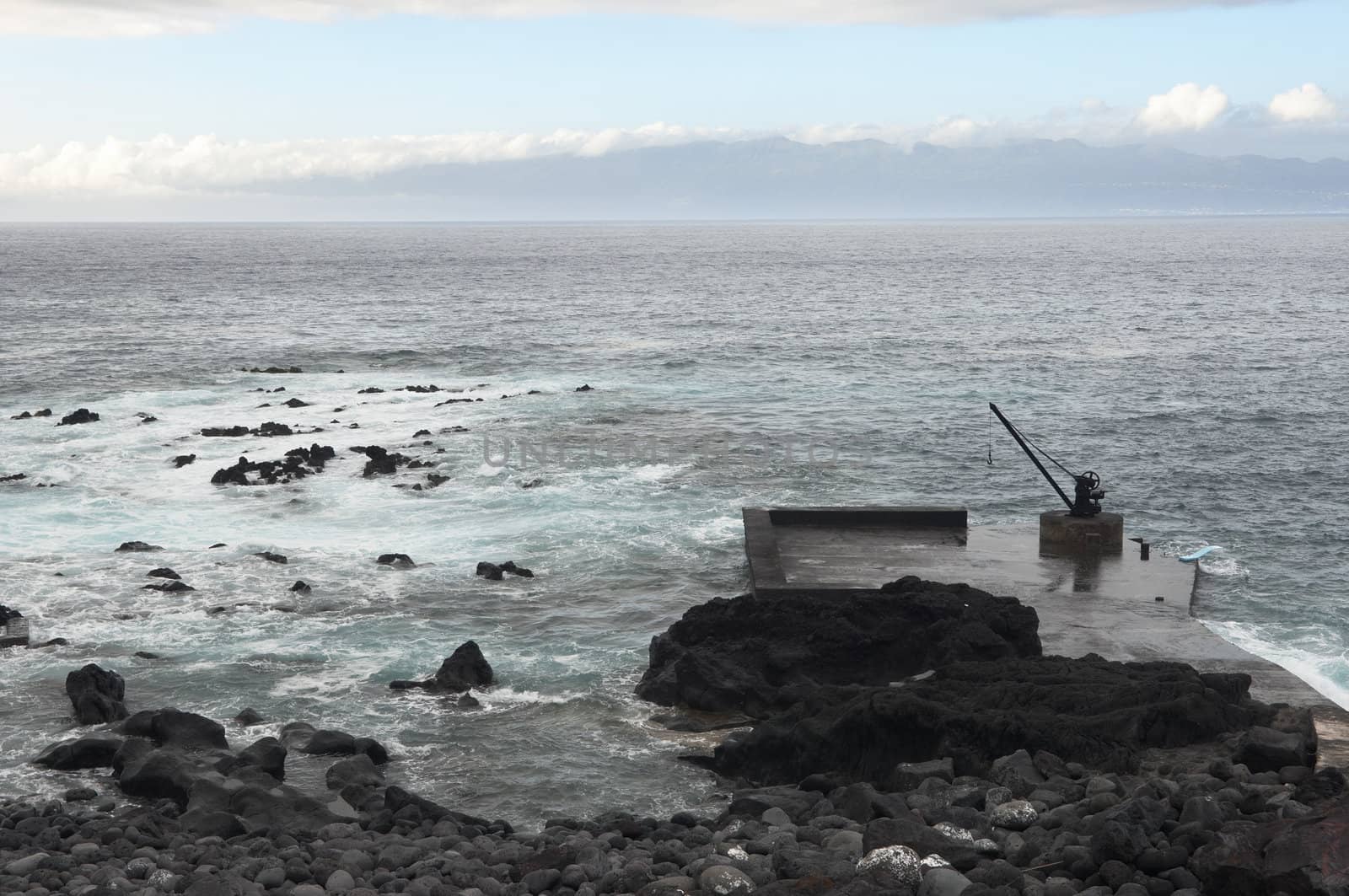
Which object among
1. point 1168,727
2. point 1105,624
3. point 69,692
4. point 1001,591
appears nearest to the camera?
point 1168,727

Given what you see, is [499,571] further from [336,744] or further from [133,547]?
[336,744]

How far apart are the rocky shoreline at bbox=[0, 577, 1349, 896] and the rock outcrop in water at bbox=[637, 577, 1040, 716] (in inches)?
1.6

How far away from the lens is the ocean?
18578 millimetres

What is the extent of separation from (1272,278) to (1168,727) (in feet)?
387

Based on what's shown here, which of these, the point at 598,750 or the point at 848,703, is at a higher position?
the point at 848,703

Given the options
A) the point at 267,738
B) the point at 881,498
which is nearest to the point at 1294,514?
the point at 881,498

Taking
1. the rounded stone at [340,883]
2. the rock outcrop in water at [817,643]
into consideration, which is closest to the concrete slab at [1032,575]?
the rock outcrop in water at [817,643]

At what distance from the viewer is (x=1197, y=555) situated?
25.5m

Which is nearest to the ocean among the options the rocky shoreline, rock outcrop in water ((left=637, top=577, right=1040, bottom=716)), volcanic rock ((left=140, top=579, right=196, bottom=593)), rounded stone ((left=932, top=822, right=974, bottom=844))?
volcanic rock ((left=140, top=579, right=196, bottom=593))

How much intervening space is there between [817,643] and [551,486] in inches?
593

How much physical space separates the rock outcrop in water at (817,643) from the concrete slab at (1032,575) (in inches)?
53.9

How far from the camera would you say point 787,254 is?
19325 cm

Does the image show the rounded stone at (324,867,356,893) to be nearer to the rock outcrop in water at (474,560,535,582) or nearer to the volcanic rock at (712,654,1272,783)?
the volcanic rock at (712,654,1272,783)

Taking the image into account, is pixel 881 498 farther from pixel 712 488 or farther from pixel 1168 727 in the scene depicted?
pixel 1168 727
